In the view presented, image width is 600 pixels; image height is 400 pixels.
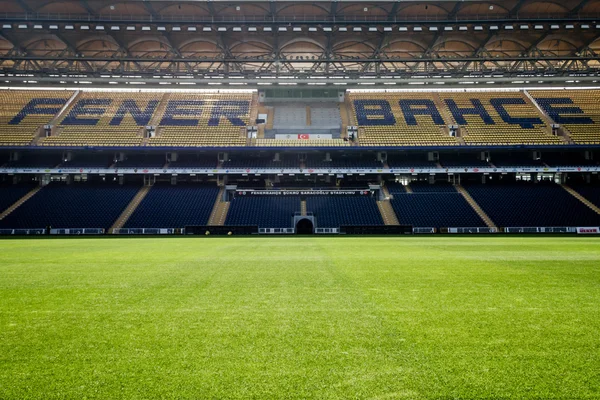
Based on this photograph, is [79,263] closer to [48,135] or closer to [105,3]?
[105,3]

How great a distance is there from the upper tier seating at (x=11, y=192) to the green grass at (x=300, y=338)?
32717mm

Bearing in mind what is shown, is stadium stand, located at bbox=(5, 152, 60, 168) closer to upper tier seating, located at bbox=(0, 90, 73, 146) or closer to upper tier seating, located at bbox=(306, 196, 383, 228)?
upper tier seating, located at bbox=(0, 90, 73, 146)

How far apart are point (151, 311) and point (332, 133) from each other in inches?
1440

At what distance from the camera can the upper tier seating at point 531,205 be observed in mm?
29922

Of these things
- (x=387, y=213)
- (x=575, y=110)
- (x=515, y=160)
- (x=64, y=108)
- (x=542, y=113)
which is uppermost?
(x=64, y=108)

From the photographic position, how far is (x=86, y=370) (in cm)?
248

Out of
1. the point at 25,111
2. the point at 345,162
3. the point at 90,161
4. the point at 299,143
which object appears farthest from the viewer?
the point at 25,111

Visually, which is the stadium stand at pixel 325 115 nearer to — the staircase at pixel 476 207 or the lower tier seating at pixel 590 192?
the staircase at pixel 476 207

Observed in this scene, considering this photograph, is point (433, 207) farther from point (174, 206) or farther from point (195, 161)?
point (195, 161)

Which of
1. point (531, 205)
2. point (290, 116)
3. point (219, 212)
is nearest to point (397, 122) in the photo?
point (290, 116)

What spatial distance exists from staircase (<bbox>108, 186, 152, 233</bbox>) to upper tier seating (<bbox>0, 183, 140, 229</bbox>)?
0.33 metres

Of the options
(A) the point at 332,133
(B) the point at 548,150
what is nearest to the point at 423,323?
(A) the point at 332,133

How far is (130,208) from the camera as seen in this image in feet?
105

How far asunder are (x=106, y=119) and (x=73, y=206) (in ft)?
40.1
